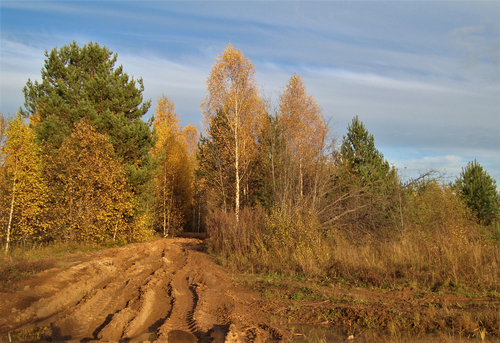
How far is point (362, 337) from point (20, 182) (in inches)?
697

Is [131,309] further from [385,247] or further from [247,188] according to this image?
[247,188]

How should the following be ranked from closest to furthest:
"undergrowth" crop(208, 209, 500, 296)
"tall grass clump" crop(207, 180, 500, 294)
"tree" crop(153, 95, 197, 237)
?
"undergrowth" crop(208, 209, 500, 296), "tall grass clump" crop(207, 180, 500, 294), "tree" crop(153, 95, 197, 237)

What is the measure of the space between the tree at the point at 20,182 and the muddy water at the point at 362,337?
16147mm

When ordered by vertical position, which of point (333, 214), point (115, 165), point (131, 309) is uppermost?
point (115, 165)

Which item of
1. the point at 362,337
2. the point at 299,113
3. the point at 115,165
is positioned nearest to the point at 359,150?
the point at 299,113

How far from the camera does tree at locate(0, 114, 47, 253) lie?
54.3 feet

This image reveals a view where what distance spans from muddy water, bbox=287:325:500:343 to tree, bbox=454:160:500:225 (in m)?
20.2

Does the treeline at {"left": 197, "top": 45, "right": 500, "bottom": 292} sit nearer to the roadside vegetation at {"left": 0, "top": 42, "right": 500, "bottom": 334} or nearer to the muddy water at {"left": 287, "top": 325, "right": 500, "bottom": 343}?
→ the roadside vegetation at {"left": 0, "top": 42, "right": 500, "bottom": 334}

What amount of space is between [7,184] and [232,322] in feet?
52.1

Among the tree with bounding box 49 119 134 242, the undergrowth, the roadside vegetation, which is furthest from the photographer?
the tree with bounding box 49 119 134 242

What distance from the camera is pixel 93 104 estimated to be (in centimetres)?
2027

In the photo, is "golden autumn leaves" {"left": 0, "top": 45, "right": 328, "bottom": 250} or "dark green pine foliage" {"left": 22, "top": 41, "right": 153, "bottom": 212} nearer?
"golden autumn leaves" {"left": 0, "top": 45, "right": 328, "bottom": 250}

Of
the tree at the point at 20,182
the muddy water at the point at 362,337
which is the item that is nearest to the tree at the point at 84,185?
the tree at the point at 20,182

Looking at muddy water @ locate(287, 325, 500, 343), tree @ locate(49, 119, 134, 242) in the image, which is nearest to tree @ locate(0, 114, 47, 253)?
tree @ locate(49, 119, 134, 242)
